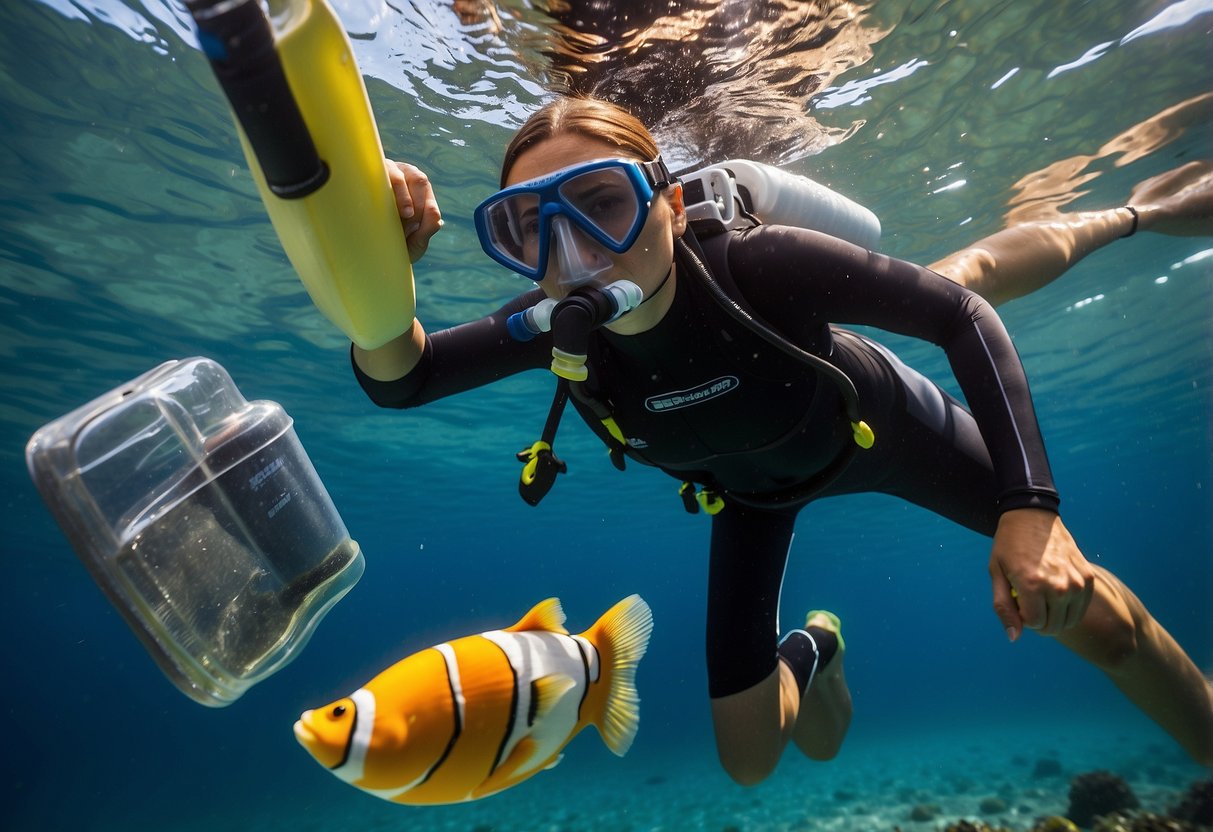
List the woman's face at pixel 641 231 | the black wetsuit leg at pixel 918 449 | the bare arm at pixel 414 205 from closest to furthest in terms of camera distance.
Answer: the bare arm at pixel 414 205 < the woman's face at pixel 641 231 < the black wetsuit leg at pixel 918 449

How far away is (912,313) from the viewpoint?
3.19m

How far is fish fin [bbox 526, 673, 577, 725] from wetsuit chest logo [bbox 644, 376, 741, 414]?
7.22 feet

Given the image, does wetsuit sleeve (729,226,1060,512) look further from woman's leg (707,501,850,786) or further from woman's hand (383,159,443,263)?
woman's leg (707,501,850,786)

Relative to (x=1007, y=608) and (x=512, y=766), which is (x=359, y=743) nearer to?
(x=512, y=766)

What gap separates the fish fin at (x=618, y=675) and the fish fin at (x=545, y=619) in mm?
105

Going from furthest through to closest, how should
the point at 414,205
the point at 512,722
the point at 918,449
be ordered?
the point at 918,449
the point at 414,205
the point at 512,722

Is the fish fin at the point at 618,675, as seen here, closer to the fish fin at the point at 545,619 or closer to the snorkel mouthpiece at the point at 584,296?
the fish fin at the point at 545,619

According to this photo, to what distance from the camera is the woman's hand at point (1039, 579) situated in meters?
2.31

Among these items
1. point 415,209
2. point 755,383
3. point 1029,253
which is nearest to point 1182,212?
point 1029,253

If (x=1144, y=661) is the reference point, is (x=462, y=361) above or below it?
above

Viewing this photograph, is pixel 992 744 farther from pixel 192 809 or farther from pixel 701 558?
pixel 192 809

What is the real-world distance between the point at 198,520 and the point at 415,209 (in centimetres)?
144

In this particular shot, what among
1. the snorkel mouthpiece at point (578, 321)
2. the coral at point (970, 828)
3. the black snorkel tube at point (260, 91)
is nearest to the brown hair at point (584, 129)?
the snorkel mouthpiece at point (578, 321)

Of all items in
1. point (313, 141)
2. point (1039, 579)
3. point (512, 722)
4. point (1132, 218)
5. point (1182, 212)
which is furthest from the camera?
point (1182, 212)
